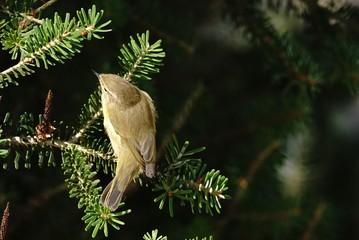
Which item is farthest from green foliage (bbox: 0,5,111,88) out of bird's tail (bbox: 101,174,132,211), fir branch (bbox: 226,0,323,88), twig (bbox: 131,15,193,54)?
fir branch (bbox: 226,0,323,88)

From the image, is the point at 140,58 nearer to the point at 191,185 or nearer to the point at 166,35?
the point at 191,185

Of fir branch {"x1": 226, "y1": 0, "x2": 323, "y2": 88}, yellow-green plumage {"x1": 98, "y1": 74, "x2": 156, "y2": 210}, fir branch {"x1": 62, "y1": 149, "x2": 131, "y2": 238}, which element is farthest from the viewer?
fir branch {"x1": 226, "y1": 0, "x2": 323, "y2": 88}

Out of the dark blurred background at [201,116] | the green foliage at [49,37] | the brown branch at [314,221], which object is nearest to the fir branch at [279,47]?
the dark blurred background at [201,116]

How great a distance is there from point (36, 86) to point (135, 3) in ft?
1.82

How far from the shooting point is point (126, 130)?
91.9 inches

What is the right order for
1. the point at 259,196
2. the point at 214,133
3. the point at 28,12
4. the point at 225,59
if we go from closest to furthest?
the point at 28,12 → the point at 259,196 → the point at 214,133 → the point at 225,59

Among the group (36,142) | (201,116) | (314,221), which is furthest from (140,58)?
(314,221)

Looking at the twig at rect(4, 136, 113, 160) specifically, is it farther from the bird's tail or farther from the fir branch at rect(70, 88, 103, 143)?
the bird's tail

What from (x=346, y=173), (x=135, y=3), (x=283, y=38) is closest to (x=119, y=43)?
(x=135, y=3)

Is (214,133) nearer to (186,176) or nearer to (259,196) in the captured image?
(259,196)

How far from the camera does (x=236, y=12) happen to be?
2.82 meters

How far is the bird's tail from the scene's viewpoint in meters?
1.84

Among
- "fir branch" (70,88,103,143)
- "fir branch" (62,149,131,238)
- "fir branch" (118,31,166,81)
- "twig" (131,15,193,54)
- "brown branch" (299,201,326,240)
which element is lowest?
"fir branch" (62,149,131,238)

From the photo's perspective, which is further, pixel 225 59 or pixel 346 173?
pixel 346 173
